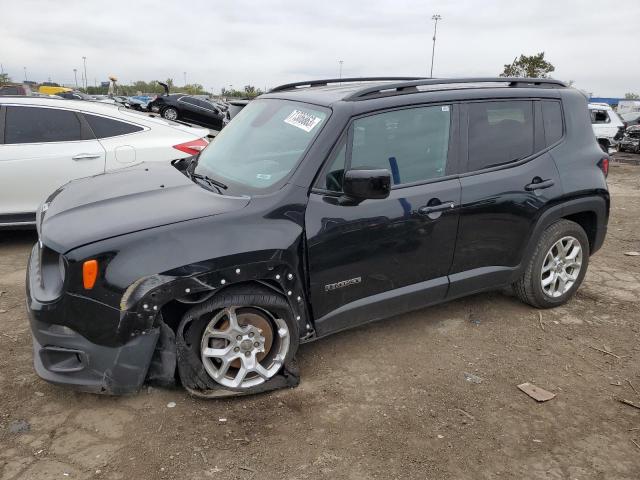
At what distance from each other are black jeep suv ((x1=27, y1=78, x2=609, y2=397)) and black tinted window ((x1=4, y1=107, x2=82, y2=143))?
2232mm

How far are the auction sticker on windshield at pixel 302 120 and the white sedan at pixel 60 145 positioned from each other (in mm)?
2433

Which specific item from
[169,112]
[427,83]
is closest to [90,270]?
[427,83]

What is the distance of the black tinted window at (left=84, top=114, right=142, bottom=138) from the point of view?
19.1 feet

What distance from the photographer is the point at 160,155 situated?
6.00 metres

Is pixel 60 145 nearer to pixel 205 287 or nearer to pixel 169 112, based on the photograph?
pixel 205 287

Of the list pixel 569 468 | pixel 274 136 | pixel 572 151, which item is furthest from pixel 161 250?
pixel 572 151

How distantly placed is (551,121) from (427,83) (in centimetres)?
113

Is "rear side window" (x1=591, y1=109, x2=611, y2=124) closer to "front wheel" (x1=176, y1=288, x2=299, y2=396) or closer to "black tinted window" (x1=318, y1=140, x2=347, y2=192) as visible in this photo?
"black tinted window" (x1=318, y1=140, x2=347, y2=192)

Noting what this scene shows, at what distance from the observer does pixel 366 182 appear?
2992mm

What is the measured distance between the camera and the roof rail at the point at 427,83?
3.42m

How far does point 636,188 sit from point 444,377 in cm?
963

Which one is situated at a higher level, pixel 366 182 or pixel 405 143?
pixel 405 143

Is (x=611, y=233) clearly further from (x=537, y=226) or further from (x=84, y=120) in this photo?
(x=84, y=120)

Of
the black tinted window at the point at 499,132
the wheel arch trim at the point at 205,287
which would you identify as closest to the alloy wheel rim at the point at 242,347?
the wheel arch trim at the point at 205,287
